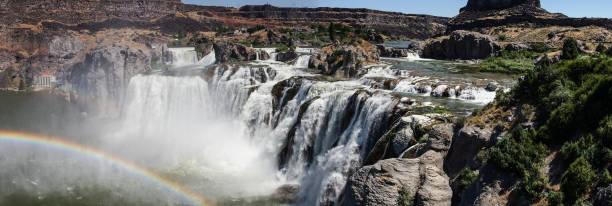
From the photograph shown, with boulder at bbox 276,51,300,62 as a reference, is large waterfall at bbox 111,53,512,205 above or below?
below

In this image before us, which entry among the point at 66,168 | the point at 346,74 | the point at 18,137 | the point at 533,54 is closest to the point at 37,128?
the point at 18,137

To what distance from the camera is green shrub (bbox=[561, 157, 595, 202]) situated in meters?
9.03

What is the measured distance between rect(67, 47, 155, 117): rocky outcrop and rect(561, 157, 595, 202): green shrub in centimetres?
4485

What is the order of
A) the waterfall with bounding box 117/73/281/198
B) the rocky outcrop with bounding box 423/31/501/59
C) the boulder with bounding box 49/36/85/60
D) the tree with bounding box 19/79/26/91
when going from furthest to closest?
the boulder with bounding box 49/36/85/60, the tree with bounding box 19/79/26/91, the rocky outcrop with bounding box 423/31/501/59, the waterfall with bounding box 117/73/281/198

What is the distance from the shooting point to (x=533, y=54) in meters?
49.6

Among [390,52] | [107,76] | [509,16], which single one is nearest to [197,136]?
[107,76]

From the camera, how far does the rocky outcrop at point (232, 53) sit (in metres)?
53.8

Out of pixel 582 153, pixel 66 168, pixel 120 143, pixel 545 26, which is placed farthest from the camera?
pixel 545 26

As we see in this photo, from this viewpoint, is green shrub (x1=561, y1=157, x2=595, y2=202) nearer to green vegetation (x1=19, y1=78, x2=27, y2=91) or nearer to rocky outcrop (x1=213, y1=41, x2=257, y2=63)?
rocky outcrop (x1=213, y1=41, x2=257, y2=63)

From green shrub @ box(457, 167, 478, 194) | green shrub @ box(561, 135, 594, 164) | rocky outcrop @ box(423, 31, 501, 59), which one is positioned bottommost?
green shrub @ box(457, 167, 478, 194)

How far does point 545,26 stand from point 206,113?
87.8m

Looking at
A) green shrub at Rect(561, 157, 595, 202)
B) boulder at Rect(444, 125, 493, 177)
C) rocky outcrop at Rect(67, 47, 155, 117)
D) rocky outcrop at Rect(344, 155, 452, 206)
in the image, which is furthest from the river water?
green shrub at Rect(561, 157, 595, 202)

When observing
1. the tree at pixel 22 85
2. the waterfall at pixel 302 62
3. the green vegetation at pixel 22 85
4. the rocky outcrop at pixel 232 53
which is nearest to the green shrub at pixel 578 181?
the waterfall at pixel 302 62

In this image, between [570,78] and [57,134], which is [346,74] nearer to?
[570,78]
